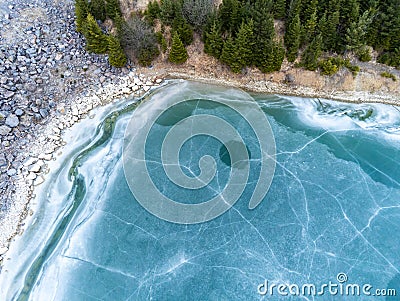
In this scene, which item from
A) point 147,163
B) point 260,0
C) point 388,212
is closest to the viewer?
point 388,212

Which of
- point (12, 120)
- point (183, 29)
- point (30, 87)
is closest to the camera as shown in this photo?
point (12, 120)

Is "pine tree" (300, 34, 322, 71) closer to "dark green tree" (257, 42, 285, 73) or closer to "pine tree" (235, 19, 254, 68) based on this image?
→ "dark green tree" (257, 42, 285, 73)

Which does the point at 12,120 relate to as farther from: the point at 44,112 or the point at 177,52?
the point at 177,52

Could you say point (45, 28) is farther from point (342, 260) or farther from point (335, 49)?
point (342, 260)

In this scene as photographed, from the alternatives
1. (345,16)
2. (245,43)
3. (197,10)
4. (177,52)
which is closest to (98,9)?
(177,52)

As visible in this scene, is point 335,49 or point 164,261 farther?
point 335,49

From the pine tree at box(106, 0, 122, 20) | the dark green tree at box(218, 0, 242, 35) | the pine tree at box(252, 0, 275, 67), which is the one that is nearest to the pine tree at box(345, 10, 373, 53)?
the pine tree at box(252, 0, 275, 67)

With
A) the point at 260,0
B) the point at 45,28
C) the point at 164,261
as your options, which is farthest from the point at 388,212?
the point at 45,28

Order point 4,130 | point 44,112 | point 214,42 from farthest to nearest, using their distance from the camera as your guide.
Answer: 1. point 214,42
2. point 44,112
3. point 4,130
